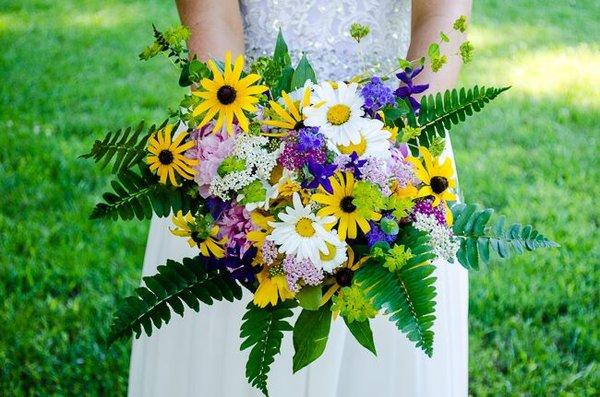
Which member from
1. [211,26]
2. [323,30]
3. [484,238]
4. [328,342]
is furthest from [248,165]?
[323,30]

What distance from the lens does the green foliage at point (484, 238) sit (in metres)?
1.44

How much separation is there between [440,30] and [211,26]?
1.76 feet

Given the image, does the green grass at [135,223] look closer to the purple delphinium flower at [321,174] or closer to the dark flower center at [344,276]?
the dark flower center at [344,276]

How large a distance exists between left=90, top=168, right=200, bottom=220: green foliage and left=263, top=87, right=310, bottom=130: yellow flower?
22 centimetres

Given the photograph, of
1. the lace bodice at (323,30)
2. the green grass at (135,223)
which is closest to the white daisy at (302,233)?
the lace bodice at (323,30)

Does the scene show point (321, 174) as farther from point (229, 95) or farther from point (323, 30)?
point (323, 30)

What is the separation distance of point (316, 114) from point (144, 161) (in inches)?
14.1

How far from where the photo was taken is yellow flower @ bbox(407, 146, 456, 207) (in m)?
1.40

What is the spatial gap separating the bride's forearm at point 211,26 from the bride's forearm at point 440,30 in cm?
43

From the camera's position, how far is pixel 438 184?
1.40 meters

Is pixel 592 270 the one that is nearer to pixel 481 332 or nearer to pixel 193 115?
pixel 481 332

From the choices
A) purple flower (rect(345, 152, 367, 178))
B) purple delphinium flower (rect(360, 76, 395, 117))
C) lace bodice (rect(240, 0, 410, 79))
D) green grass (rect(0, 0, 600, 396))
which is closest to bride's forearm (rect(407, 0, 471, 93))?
lace bodice (rect(240, 0, 410, 79))

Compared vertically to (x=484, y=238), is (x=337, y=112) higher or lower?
higher

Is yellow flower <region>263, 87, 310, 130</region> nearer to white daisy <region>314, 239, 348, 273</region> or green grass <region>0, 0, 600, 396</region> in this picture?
white daisy <region>314, 239, 348, 273</region>
